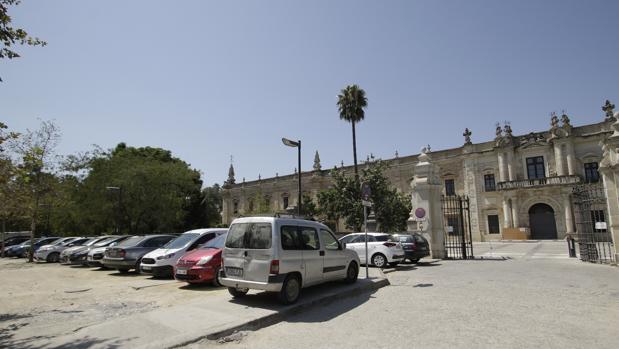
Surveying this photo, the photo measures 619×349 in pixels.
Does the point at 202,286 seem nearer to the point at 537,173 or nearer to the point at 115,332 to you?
the point at 115,332

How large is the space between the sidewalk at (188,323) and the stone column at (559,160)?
36225 mm

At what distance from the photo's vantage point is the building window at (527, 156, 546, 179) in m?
37.4

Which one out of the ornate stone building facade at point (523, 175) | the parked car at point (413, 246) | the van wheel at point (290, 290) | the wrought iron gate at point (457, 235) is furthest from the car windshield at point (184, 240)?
the ornate stone building facade at point (523, 175)

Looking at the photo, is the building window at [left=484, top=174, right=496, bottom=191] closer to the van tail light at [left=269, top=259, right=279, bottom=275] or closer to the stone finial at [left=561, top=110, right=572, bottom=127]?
the stone finial at [left=561, top=110, right=572, bottom=127]

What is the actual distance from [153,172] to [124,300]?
22556 mm

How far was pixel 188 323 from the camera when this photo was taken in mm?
6160

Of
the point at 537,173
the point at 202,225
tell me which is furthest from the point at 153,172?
the point at 537,173

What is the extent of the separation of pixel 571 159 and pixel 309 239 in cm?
3707

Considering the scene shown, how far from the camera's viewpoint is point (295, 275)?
787cm

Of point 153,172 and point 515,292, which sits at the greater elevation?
point 153,172

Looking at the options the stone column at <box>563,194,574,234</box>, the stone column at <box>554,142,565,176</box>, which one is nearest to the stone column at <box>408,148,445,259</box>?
the stone column at <box>563,194,574,234</box>

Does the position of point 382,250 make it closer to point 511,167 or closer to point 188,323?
point 188,323

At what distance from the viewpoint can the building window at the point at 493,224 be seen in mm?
38750

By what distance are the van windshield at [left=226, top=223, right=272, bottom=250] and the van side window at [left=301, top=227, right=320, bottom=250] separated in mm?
974
